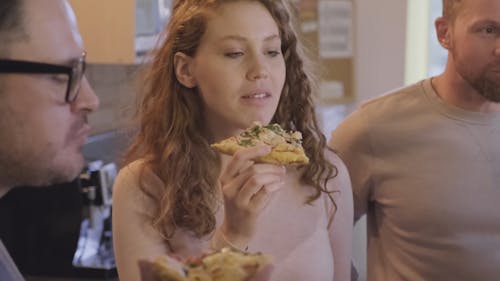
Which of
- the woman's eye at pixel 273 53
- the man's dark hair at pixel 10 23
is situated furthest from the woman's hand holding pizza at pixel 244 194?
the man's dark hair at pixel 10 23

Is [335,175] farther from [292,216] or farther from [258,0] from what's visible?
[258,0]

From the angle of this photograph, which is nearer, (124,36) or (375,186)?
(375,186)

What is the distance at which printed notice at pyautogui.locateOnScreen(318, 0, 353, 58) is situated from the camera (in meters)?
4.24

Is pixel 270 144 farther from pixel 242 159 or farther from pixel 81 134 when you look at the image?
pixel 81 134

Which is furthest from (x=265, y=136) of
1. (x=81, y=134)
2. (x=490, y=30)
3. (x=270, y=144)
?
(x=490, y=30)

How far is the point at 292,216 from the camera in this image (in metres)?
1.51

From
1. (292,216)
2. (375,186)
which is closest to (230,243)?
(292,216)

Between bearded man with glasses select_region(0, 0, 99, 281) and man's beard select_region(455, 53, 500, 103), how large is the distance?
1002mm

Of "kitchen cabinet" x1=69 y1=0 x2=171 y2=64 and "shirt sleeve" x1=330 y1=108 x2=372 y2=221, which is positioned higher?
"kitchen cabinet" x1=69 y1=0 x2=171 y2=64

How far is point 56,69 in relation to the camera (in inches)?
42.7

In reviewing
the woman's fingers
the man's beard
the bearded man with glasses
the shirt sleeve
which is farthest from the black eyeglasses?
the man's beard

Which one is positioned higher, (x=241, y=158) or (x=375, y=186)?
(x=241, y=158)

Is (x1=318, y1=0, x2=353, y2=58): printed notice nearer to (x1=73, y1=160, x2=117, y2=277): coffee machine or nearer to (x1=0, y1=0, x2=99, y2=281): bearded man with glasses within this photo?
(x1=73, y1=160, x2=117, y2=277): coffee machine

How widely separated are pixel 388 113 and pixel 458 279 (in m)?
0.45
